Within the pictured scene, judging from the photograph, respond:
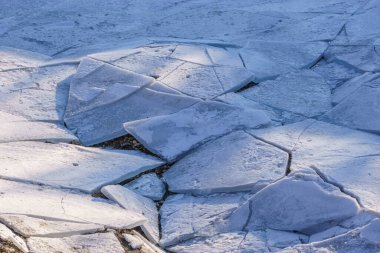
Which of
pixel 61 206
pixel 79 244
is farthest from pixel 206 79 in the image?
pixel 79 244

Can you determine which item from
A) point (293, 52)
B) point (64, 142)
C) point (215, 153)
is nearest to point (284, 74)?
point (293, 52)

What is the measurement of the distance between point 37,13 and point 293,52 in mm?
2054

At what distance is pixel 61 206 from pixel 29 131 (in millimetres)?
867

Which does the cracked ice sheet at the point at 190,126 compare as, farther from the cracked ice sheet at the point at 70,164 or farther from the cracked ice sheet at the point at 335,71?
the cracked ice sheet at the point at 335,71

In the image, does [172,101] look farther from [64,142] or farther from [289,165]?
[289,165]

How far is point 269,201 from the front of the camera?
276 cm

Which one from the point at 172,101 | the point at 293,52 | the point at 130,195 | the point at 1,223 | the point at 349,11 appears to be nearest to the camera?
the point at 1,223

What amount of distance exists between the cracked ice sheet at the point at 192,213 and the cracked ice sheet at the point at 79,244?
224mm

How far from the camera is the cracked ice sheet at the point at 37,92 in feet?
12.5

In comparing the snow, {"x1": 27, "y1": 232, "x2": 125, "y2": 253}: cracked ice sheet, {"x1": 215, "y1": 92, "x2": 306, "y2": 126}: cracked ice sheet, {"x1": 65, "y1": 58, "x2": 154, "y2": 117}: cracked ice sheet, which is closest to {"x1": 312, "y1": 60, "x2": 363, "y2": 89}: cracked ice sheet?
the snow

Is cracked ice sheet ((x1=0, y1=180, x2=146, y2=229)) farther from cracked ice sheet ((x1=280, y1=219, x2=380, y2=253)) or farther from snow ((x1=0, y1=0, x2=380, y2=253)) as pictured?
cracked ice sheet ((x1=280, y1=219, x2=380, y2=253))

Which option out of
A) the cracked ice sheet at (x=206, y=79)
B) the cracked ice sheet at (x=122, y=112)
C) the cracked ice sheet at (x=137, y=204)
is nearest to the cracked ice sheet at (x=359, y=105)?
the cracked ice sheet at (x=206, y=79)

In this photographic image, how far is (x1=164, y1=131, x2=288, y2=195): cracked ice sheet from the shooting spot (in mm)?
3033

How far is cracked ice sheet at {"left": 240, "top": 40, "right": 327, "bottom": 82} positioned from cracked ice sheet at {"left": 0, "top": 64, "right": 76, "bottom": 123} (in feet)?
3.55
